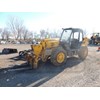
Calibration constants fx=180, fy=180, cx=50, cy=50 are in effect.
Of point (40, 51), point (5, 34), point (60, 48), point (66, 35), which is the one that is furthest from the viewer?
point (5, 34)

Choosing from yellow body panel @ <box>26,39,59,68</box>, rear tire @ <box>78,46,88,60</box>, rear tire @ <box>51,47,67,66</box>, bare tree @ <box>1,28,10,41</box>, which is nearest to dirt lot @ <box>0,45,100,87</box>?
rear tire @ <box>51,47,67,66</box>

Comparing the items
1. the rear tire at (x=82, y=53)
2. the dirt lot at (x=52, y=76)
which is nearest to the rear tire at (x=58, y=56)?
the dirt lot at (x=52, y=76)

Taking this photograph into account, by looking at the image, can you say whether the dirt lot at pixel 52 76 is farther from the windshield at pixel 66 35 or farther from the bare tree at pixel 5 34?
the bare tree at pixel 5 34

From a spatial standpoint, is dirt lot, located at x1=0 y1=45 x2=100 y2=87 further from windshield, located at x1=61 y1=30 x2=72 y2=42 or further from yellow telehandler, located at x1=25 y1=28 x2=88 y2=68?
windshield, located at x1=61 y1=30 x2=72 y2=42

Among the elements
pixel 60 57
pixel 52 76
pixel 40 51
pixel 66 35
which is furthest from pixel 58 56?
pixel 52 76

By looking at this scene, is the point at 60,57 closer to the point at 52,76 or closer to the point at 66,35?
the point at 66,35

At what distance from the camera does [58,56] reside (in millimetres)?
8922

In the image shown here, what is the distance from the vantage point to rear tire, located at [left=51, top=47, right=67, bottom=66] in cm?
880

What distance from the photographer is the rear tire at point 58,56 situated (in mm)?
8805

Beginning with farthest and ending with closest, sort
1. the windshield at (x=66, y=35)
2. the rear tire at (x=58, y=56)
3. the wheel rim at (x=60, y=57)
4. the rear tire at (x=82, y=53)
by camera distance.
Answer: the rear tire at (x=82, y=53)
the windshield at (x=66, y=35)
the wheel rim at (x=60, y=57)
the rear tire at (x=58, y=56)

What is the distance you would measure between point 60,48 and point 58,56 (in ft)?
1.58

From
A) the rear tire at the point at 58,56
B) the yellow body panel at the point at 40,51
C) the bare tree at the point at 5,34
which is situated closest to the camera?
the yellow body panel at the point at 40,51
